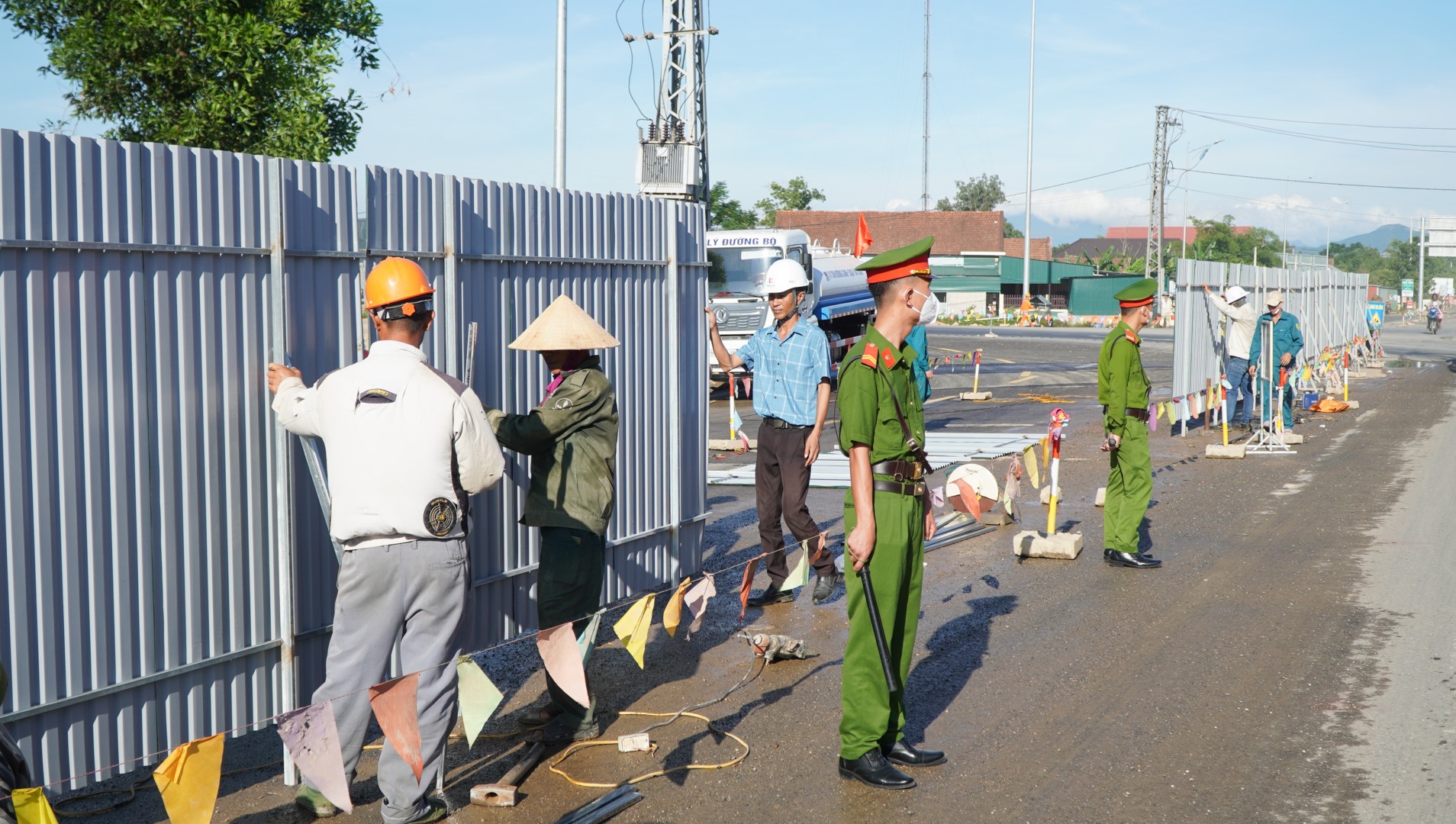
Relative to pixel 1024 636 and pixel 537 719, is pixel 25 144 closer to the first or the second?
pixel 537 719

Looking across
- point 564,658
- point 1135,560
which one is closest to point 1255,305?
point 1135,560

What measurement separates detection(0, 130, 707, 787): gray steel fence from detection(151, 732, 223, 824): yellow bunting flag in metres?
0.65

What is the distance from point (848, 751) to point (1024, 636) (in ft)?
8.65

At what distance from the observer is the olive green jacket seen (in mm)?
5652

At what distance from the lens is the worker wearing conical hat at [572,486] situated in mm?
5730

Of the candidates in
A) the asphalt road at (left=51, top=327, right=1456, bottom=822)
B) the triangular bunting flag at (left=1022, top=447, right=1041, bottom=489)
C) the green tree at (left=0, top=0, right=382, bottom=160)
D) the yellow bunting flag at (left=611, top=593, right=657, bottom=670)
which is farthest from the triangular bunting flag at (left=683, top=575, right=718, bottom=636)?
the green tree at (left=0, top=0, right=382, bottom=160)

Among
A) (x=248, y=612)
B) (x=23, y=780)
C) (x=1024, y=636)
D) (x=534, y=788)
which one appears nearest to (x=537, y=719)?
(x=534, y=788)

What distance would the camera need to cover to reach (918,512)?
5262 mm

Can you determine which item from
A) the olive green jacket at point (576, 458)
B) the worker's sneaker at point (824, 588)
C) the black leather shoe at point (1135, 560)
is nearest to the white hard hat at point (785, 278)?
the worker's sneaker at point (824, 588)

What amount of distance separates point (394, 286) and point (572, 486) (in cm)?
147

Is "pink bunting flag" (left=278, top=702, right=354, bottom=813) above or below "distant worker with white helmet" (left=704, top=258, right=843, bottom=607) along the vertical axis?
below

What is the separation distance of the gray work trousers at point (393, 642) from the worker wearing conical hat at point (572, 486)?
1.06 meters

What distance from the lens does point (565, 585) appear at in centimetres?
580

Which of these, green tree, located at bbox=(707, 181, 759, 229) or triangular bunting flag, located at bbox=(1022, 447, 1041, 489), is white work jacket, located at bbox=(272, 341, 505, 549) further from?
green tree, located at bbox=(707, 181, 759, 229)
